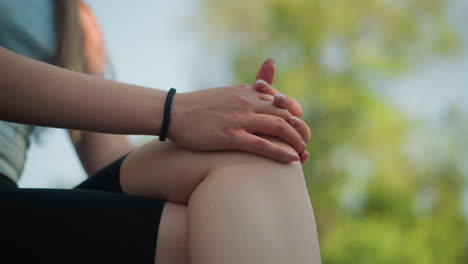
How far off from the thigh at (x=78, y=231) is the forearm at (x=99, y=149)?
0.40 m

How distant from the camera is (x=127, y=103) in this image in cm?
61

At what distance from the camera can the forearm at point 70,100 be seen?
0.58 m

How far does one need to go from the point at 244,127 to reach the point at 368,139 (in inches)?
277

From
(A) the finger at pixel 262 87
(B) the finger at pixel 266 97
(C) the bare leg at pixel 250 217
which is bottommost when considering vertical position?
(C) the bare leg at pixel 250 217

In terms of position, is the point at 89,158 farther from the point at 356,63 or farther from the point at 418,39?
the point at 418,39

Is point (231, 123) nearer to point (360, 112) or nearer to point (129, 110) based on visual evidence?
point (129, 110)

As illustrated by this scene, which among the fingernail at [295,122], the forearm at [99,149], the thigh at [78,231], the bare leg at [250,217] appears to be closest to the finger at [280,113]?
the fingernail at [295,122]

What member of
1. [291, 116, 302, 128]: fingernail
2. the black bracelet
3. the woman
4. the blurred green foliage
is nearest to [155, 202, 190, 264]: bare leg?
the woman

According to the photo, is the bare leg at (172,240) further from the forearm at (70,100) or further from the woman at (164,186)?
the forearm at (70,100)

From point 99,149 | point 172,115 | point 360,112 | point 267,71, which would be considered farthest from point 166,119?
point 360,112

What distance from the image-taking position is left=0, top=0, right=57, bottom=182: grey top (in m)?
0.81

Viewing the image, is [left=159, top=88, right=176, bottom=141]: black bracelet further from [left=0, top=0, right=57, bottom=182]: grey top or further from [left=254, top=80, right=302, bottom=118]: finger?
[left=0, top=0, right=57, bottom=182]: grey top

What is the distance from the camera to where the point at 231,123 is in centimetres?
62

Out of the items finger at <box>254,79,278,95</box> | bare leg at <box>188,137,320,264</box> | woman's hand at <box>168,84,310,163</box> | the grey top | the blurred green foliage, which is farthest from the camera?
the blurred green foliage
